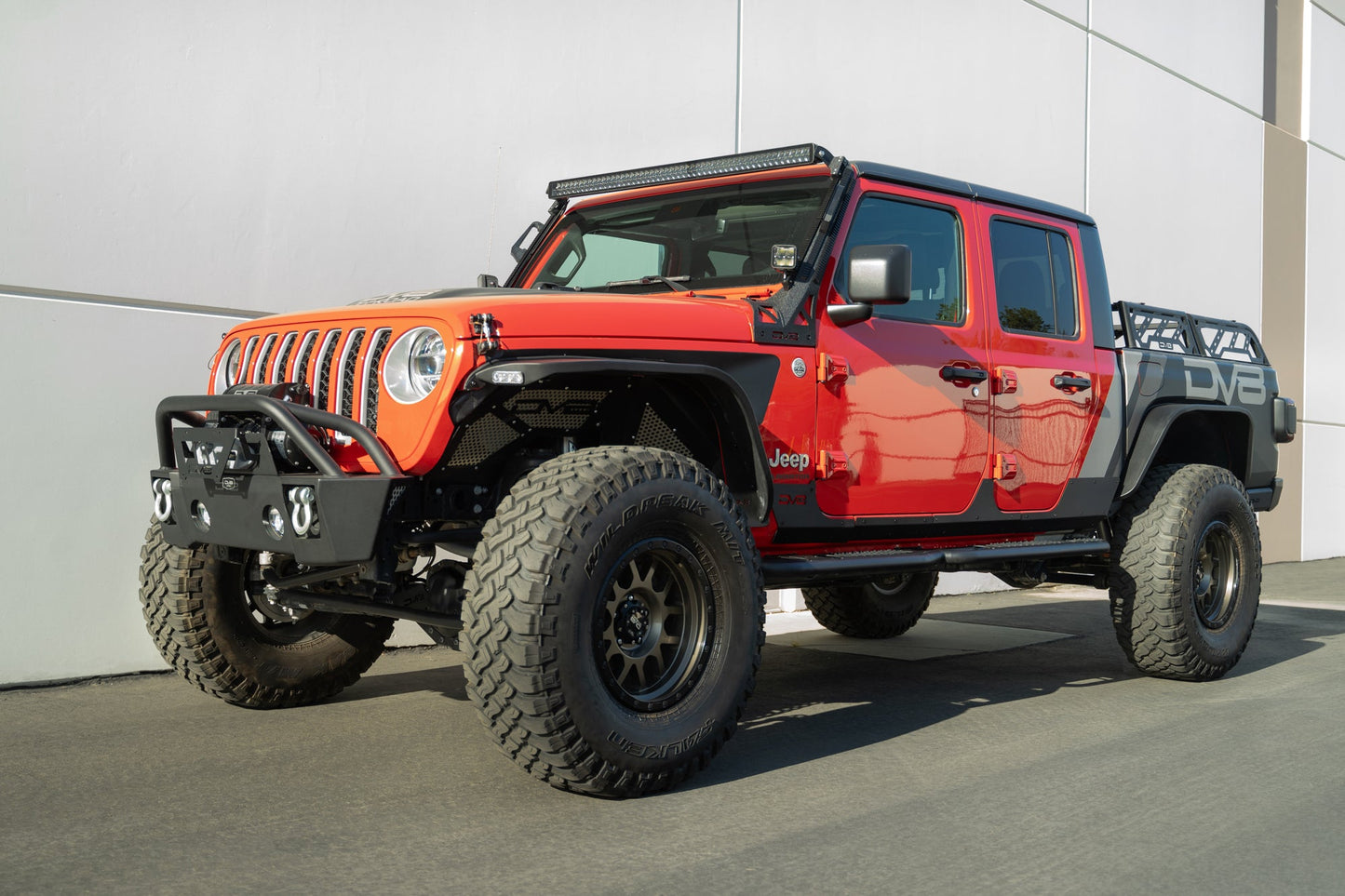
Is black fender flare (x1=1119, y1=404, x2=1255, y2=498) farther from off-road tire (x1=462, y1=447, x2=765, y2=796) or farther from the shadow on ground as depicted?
off-road tire (x1=462, y1=447, x2=765, y2=796)

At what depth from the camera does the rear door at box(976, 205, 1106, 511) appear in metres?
5.59

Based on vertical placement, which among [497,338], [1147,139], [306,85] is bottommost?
[497,338]

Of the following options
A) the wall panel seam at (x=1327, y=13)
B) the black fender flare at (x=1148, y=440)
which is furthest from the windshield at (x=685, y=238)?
the wall panel seam at (x=1327, y=13)

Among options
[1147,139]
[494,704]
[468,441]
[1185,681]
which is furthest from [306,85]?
[1147,139]

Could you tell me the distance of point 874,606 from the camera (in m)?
7.64

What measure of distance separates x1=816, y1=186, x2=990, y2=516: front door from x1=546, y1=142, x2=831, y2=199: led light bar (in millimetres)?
325

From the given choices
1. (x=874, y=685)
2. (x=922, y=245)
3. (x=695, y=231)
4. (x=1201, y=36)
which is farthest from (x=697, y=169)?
(x=1201, y=36)

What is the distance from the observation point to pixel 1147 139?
13.6 m

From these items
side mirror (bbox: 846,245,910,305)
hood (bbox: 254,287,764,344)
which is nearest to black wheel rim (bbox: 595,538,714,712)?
hood (bbox: 254,287,764,344)

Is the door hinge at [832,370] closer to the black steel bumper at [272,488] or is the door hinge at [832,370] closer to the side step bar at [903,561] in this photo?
the side step bar at [903,561]

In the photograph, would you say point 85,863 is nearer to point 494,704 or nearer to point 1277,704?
point 494,704

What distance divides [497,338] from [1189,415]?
4441mm

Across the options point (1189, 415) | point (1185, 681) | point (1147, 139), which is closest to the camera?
point (1185, 681)

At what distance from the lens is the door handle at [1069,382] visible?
5805mm
